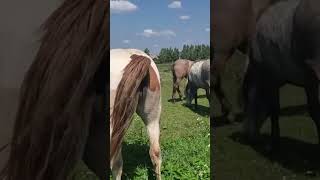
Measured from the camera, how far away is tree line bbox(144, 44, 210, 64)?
9.70 ft

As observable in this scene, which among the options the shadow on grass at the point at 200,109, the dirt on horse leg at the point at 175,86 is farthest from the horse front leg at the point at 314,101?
the dirt on horse leg at the point at 175,86

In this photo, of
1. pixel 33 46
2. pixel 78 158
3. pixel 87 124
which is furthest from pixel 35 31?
pixel 78 158

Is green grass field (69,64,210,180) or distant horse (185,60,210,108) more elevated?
distant horse (185,60,210,108)

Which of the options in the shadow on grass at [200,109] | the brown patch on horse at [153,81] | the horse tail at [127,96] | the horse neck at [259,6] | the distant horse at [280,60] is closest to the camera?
the distant horse at [280,60]

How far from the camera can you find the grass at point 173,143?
9.52 feet

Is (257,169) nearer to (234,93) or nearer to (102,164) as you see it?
(234,93)

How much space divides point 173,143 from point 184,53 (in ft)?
2.28

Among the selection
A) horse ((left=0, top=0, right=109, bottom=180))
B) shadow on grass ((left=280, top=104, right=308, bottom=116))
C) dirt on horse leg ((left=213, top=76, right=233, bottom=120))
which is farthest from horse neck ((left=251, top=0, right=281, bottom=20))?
horse ((left=0, top=0, right=109, bottom=180))

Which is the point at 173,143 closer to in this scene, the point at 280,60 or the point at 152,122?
the point at 152,122

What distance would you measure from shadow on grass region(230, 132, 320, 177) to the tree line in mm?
999

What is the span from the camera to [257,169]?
7.04 ft

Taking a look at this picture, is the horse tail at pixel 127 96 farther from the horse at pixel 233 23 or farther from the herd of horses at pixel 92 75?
the horse at pixel 233 23

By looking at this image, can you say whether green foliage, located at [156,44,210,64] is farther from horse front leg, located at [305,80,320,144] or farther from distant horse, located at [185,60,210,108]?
horse front leg, located at [305,80,320,144]

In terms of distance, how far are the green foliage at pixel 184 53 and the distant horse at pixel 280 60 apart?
84 centimetres
